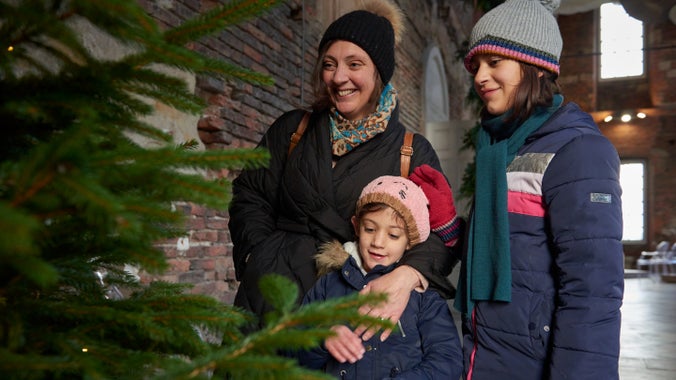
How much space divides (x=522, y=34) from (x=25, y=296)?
52.6 inches

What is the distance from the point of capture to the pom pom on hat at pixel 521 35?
155 centimetres

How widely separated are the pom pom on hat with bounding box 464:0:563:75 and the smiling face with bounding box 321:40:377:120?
1.09 ft

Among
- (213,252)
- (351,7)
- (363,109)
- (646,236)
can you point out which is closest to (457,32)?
(351,7)

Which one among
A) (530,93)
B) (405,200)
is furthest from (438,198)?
(530,93)

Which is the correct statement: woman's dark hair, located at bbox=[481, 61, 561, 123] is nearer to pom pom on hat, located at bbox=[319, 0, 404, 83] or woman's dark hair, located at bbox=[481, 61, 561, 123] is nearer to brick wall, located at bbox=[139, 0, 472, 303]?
pom pom on hat, located at bbox=[319, 0, 404, 83]

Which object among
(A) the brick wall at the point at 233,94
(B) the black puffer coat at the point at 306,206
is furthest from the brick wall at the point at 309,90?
(B) the black puffer coat at the point at 306,206

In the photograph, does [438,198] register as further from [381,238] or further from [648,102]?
[648,102]

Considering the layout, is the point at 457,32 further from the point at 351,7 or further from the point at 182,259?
the point at 182,259

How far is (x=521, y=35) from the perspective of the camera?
1543mm

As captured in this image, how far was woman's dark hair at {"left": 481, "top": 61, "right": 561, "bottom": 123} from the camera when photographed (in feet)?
4.99

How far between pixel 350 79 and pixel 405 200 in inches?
17.7

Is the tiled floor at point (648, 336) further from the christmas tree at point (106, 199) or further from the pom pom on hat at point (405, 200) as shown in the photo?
the christmas tree at point (106, 199)

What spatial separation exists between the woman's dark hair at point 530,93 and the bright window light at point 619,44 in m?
15.9

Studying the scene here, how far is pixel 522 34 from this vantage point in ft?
5.07
